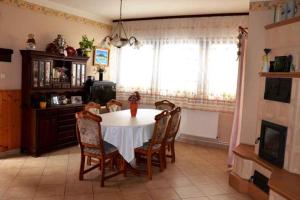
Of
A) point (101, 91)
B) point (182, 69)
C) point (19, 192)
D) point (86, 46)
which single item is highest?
point (86, 46)

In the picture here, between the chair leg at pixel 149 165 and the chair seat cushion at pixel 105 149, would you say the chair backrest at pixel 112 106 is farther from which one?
the chair leg at pixel 149 165

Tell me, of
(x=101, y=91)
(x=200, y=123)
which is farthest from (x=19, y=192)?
(x=200, y=123)

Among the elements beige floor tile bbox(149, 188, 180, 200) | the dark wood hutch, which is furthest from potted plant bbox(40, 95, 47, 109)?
beige floor tile bbox(149, 188, 180, 200)

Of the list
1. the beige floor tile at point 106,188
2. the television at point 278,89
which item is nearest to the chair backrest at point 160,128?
the beige floor tile at point 106,188

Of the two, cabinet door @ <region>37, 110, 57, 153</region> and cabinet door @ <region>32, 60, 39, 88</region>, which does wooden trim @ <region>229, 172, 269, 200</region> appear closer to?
cabinet door @ <region>37, 110, 57, 153</region>

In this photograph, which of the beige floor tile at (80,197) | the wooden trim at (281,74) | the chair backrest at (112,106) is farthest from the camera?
the chair backrest at (112,106)

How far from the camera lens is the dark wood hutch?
447cm

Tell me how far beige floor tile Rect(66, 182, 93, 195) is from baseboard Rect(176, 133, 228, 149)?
2808 millimetres

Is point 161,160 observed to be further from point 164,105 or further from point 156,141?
point 164,105

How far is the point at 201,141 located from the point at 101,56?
9.67 ft

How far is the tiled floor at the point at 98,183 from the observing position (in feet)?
10.4

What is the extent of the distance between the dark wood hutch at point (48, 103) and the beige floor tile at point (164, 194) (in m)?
2.21

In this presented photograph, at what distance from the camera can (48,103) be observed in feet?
15.8

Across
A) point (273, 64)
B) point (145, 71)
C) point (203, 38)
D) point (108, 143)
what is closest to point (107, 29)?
point (145, 71)
